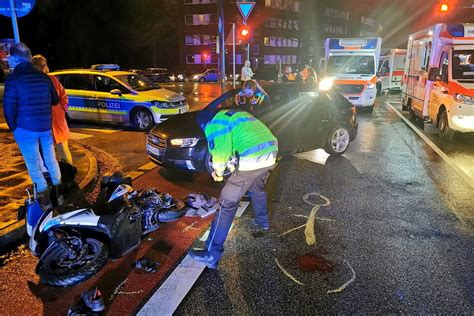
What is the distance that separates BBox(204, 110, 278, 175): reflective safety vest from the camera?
3514 millimetres

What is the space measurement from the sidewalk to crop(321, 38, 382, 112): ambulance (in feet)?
33.7

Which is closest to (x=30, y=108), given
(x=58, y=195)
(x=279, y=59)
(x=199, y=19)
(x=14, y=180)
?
(x=58, y=195)

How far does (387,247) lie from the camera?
420cm

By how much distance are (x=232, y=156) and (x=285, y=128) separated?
358 centimetres

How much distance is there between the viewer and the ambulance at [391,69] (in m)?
23.9

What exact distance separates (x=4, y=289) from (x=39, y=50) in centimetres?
4847

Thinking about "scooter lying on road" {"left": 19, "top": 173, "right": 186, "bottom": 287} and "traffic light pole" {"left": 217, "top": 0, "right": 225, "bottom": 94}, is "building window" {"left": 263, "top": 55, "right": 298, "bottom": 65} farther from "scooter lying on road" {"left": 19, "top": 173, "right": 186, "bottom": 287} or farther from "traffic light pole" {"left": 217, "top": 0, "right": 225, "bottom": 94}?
"scooter lying on road" {"left": 19, "top": 173, "right": 186, "bottom": 287}

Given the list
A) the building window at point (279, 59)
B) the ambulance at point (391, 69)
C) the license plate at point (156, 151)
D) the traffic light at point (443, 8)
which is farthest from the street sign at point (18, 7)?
the building window at point (279, 59)

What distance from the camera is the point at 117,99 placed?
35.3ft

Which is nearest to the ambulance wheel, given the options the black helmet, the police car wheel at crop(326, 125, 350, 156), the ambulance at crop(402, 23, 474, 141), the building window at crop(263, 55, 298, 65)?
the ambulance at crop(402, 23, 474, 141)

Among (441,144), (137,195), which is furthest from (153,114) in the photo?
(441,144)

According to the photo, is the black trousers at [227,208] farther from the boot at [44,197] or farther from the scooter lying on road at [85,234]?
the boot at [44,197]

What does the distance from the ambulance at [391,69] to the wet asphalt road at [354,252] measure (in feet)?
60.5

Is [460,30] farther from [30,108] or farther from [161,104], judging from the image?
[30,108]
